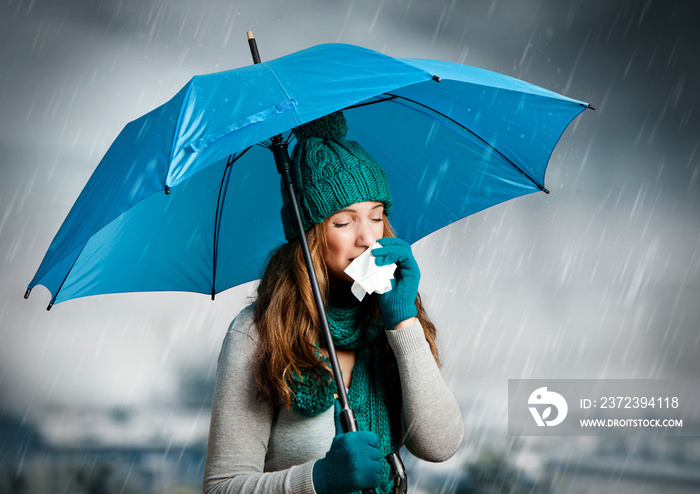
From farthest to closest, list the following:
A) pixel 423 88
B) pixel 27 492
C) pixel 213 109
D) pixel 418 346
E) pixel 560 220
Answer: pixel 560 220
pixel 27 492
pixel 423 88
pixel 418 346
pixel 213 109

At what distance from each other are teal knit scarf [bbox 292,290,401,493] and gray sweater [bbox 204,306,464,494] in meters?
0.07

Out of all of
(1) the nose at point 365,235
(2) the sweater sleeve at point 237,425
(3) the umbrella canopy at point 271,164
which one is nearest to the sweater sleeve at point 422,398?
(1) the nose at point 365,235

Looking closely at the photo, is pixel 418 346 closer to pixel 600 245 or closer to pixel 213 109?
pixel 213 109

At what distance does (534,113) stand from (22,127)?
141 inches

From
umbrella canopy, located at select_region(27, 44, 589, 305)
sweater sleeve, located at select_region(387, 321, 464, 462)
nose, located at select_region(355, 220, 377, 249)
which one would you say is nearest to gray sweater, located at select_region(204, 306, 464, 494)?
sweater sleeve, located at select_region(387, 321, 464, 462)

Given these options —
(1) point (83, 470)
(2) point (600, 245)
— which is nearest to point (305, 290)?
(1) point (83, 470)

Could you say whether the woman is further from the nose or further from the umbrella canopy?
the umbrella canopy

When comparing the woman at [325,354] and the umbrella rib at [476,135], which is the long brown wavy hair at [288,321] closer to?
the woman at [325,354]

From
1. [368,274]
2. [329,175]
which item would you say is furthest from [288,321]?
[329,175]

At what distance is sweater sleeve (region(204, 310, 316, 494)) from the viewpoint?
1.91 metres

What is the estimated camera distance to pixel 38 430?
4.49m

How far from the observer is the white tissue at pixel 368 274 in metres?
1.90

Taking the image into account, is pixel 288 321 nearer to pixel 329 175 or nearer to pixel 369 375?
pixel 369 375

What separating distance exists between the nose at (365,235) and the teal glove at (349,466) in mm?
534
